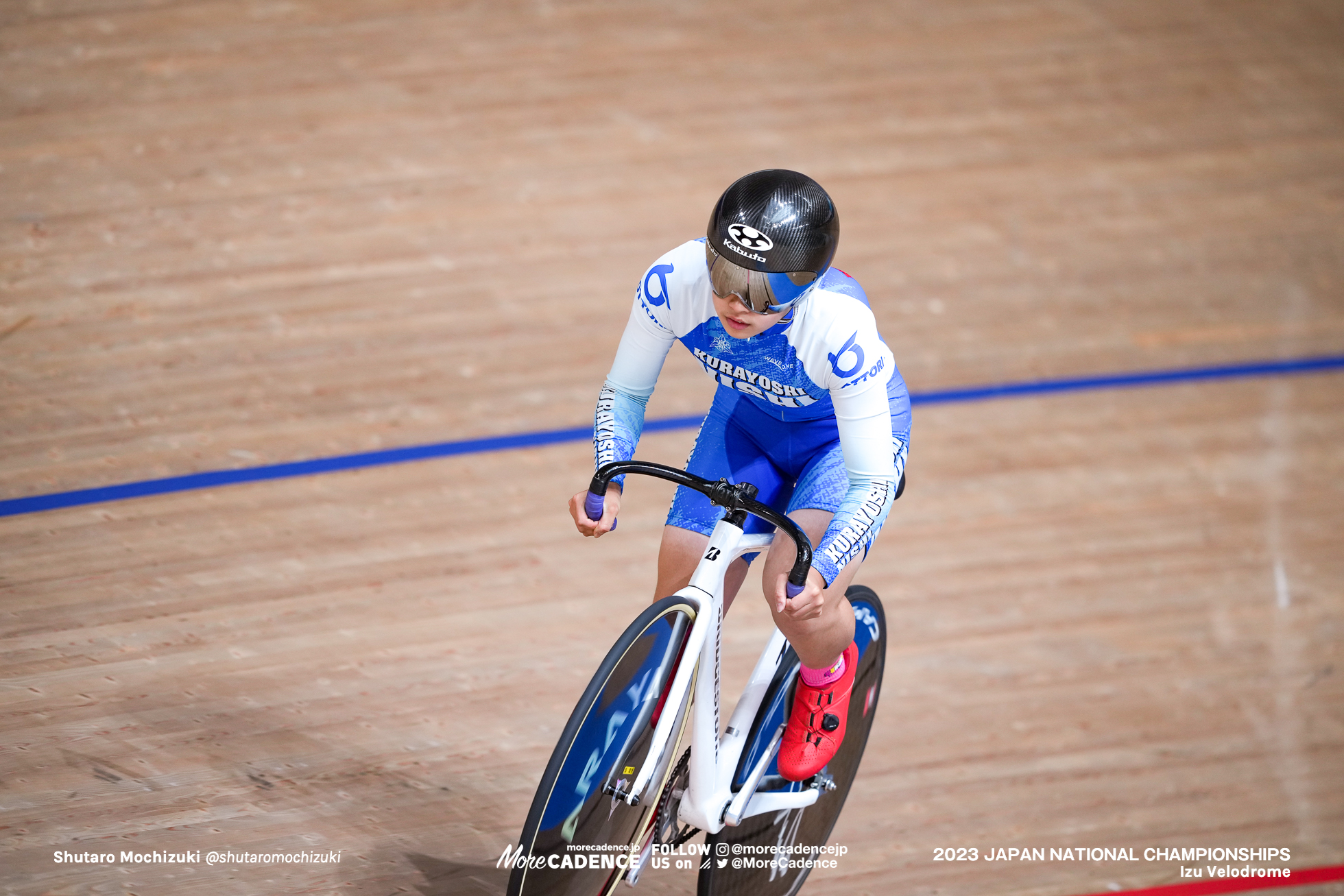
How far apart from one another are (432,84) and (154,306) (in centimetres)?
158

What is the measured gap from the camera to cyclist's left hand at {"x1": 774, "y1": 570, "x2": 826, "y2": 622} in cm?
190

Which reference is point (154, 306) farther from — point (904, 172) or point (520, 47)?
point (904, 172)

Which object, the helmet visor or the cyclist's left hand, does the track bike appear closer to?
the cyclist's left hand

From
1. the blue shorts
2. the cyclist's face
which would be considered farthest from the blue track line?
the cyclist's face

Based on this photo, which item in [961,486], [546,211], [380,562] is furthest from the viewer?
[546,211]

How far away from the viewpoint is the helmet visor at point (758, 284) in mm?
1829

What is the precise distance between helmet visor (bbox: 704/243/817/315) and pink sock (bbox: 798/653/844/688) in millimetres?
770

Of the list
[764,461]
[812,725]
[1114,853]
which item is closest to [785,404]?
[764,461]

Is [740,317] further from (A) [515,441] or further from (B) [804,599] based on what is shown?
(A) [515,441]

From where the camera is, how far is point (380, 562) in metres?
3.26

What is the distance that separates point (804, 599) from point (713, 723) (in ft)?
1.18

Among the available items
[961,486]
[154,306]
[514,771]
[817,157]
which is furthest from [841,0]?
[514,771]

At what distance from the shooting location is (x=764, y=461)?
7.41 feet

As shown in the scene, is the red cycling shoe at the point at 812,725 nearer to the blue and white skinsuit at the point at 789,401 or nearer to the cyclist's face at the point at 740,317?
the blue and white skinsuit at the point at 789,401
